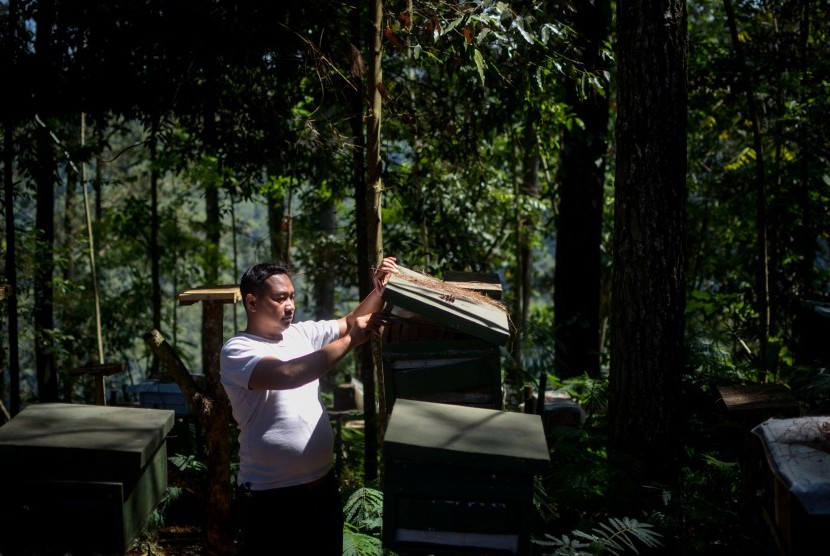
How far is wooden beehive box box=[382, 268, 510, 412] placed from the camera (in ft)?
12.3

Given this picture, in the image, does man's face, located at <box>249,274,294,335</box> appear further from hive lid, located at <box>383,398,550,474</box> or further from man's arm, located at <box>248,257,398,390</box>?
hive lid, located at <box>383,398,550,474</box>

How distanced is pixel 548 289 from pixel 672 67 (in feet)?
67.6

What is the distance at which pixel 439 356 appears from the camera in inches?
Result: 148

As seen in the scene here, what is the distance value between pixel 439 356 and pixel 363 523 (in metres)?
1.34

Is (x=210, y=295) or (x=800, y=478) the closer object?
(x=800, y=478)

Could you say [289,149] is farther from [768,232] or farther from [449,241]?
[768,232]

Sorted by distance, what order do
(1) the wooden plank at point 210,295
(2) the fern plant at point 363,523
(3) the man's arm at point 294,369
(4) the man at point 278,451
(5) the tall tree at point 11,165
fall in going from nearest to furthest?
(3) the man's arm at point 294,369 < (4) the man at point 278,451 < (2) the fern plant at point 363,523 < (1) the wooden plank at point 210,295 < (5) the tall tree at point 11,165

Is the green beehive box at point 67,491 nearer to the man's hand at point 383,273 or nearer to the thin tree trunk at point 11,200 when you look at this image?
the man's hand at point 383,273

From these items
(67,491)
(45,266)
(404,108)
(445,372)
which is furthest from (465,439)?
(45,266)

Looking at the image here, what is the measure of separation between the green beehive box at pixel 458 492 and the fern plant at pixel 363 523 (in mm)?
1103

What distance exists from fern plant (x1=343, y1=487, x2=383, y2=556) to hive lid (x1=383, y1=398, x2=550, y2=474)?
45.9 inches

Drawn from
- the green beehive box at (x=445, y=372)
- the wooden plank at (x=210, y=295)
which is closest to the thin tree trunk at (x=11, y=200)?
the wooden plank at (x=210, y=295)

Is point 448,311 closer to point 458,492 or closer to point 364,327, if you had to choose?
point 364,327

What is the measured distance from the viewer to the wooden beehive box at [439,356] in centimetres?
373
